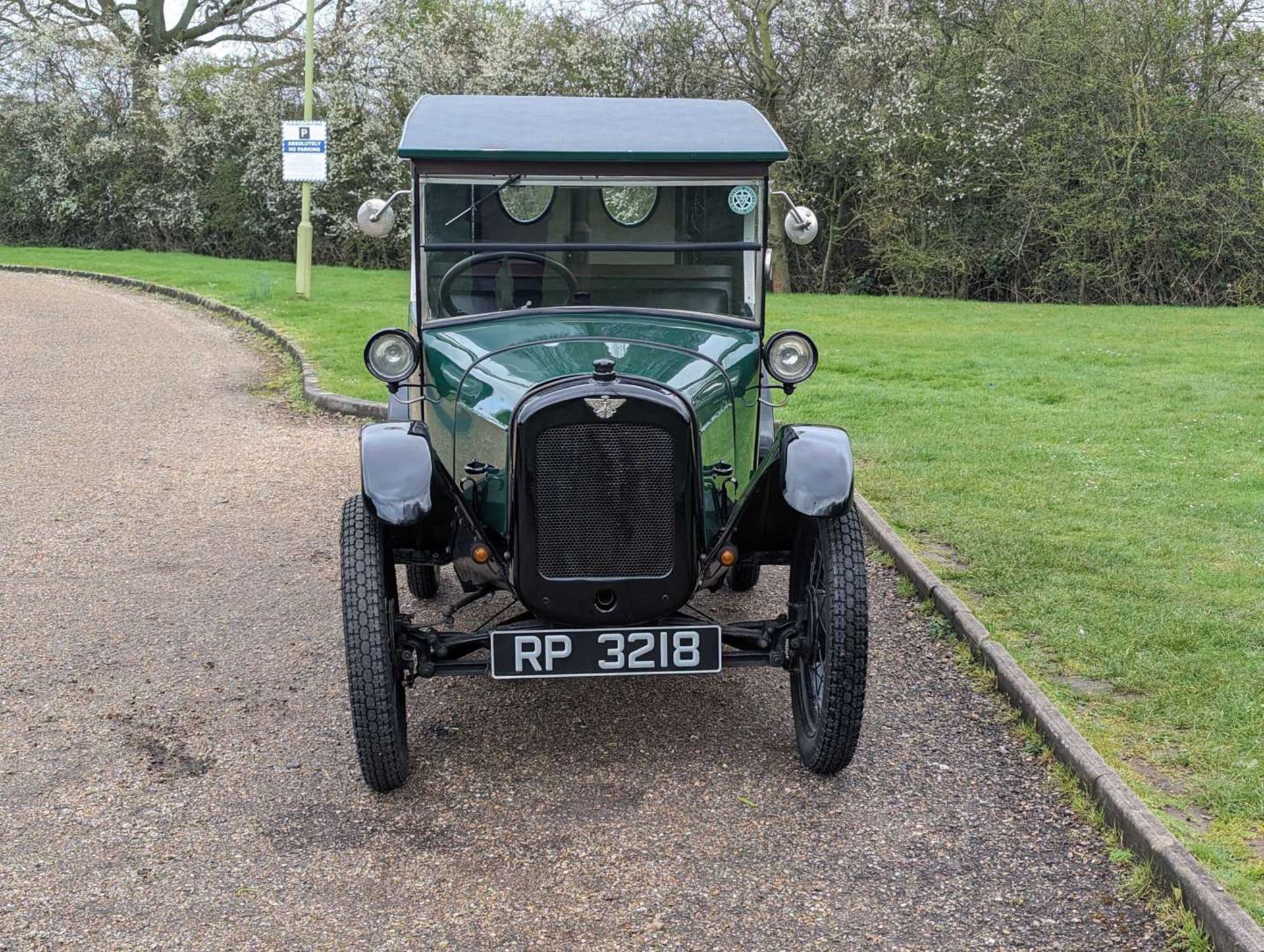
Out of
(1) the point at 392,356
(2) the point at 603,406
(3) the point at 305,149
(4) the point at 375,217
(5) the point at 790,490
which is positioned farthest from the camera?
(3) the point at 305,149

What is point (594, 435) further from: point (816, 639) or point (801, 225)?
point (801, 225)

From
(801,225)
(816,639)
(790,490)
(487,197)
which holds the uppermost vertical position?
(487,197)

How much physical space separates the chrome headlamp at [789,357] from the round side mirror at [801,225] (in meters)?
0.60

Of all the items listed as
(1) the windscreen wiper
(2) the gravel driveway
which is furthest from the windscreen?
(2) the gravel driveway

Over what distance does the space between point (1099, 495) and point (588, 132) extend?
3754 mm

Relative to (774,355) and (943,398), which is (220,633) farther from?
(943,398)

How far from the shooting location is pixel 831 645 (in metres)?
3.91

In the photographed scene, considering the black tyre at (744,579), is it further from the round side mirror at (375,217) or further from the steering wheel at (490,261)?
the round side mirror at (375,217)

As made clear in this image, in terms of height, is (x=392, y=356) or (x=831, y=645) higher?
(x=392, y=356)

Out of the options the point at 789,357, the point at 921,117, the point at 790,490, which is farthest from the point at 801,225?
the point at 921,117

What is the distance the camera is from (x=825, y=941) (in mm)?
3191

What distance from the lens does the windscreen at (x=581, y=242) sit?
5062mm

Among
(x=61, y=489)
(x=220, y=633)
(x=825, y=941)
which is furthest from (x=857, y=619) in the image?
(x=61, y=489)

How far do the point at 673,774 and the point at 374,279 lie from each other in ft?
52.8
